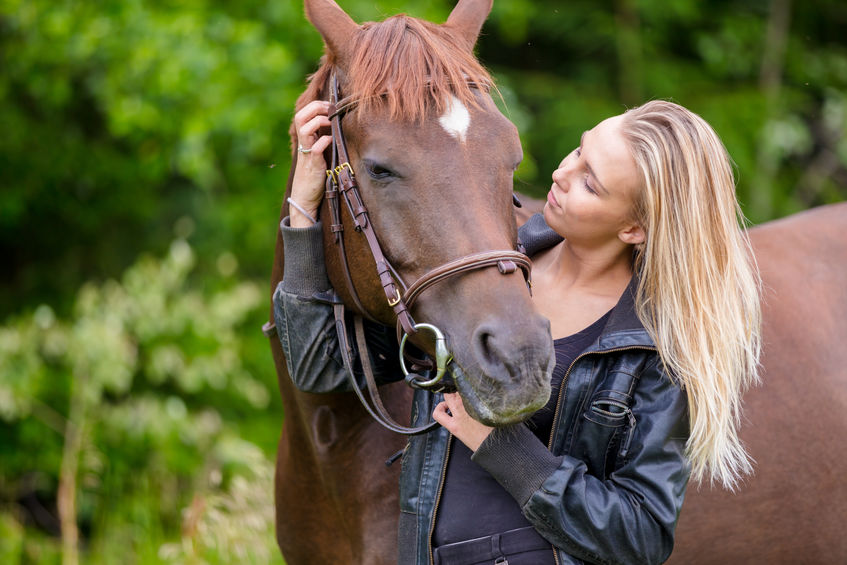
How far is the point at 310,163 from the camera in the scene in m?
1.95

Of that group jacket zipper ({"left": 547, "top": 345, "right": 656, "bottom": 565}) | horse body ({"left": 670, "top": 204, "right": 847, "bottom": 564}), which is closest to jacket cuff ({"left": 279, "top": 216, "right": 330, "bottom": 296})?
jacket zipper ({"left": 547, "top": 345, "right": 656, "bottom": 565})

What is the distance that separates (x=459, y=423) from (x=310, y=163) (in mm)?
732

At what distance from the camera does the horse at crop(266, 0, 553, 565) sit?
1553 millimetres

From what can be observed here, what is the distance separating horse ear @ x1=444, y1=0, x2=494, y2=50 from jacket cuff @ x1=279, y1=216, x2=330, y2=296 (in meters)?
0.63

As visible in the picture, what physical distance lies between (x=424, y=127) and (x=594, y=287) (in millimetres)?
592

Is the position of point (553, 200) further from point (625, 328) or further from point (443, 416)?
point (443, 416)

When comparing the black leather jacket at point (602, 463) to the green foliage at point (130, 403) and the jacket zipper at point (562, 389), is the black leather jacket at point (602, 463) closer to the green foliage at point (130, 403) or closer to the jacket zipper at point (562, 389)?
the jacket zipper at point (562, 389)

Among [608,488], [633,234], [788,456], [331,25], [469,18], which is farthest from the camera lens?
[788,456]

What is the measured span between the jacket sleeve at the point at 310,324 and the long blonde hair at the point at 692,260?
0.72 meters

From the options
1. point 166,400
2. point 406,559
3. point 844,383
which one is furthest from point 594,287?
point 166,400

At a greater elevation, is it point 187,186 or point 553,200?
point 553,200

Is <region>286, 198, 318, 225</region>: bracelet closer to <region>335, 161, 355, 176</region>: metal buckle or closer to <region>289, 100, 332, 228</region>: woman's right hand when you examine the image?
<region>289, 100, 332, 228</region>: woman's right hand

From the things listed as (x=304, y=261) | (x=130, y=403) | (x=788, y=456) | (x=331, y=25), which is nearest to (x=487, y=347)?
(x=304, y=261)

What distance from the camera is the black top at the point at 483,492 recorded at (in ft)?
5.84
